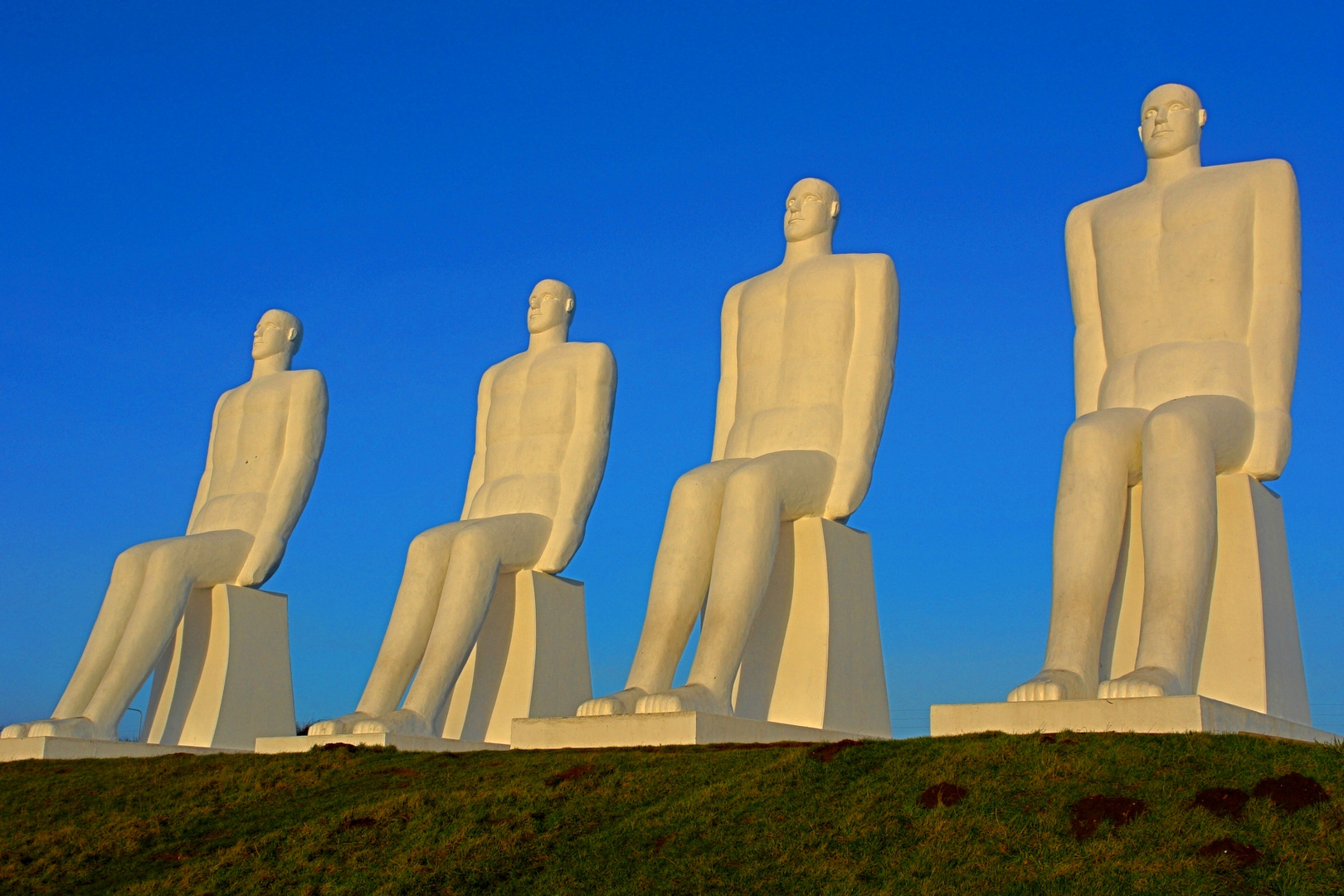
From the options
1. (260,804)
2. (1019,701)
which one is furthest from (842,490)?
(260,804)

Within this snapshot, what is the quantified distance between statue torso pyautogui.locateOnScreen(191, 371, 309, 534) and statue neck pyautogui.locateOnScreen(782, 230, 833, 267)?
573 centimetres

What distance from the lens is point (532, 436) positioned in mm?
15117

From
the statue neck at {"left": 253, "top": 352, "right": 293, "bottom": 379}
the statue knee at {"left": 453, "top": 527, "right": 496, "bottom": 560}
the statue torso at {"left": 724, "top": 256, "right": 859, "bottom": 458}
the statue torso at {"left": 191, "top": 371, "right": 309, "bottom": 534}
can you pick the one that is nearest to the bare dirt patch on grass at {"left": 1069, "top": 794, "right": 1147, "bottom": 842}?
the statue torso at {"left": 724, "top": 256, "right": 859, "bottom": 458}

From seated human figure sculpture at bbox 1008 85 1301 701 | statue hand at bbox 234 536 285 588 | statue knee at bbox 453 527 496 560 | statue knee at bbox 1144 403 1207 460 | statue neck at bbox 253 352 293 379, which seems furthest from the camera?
statue neck at bbox 253 352 293 379

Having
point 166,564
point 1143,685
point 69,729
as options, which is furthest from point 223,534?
point 1143,685

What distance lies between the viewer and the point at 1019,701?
31.4 feet

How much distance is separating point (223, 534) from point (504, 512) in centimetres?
315

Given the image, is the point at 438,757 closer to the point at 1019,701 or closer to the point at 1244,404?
the point at 1019,701

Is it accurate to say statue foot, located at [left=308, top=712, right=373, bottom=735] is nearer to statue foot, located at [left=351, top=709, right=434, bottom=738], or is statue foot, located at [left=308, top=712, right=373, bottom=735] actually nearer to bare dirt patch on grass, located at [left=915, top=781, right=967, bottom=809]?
statue foot, located at [left=351, top=709, right=434, bottom=738]

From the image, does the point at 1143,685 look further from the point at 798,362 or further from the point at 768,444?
the point at 798,362

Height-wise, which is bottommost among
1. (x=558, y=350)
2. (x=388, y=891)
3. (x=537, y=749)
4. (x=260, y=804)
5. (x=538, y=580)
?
(x=388, y=891)

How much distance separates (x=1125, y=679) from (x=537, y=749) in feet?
13.8

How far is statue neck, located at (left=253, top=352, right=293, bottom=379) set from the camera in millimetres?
17078

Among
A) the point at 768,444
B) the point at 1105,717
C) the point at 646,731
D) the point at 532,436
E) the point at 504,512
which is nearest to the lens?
the point at 1105,717
